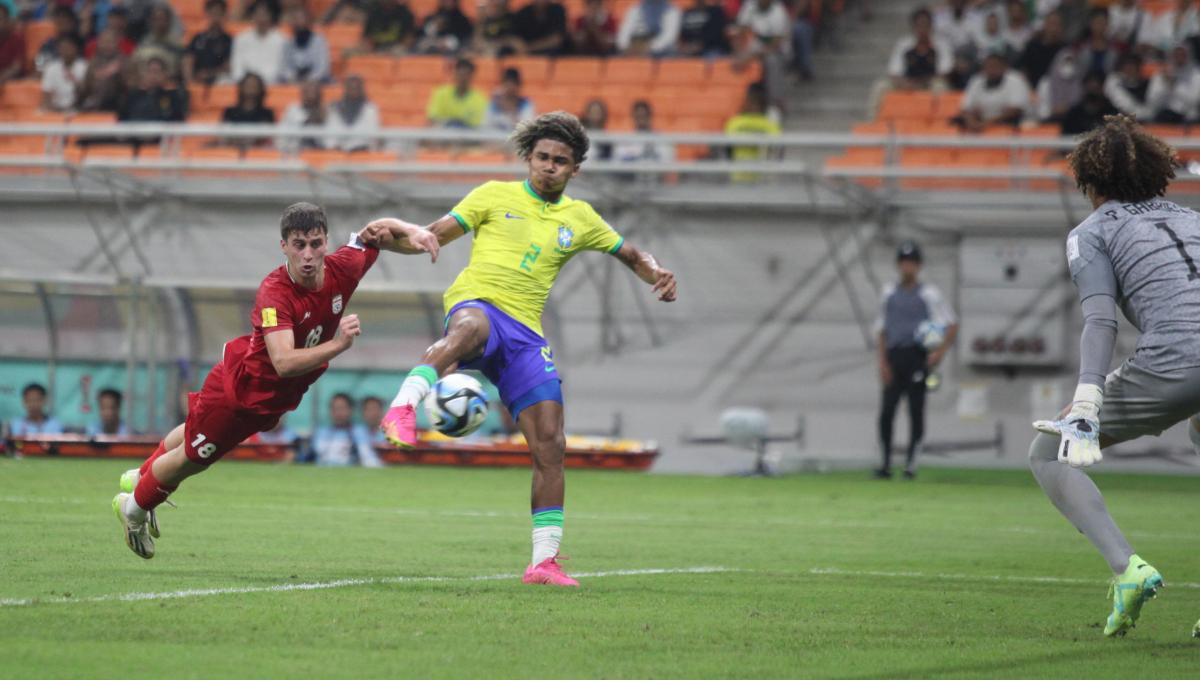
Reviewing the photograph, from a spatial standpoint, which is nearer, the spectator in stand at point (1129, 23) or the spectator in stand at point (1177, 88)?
the spectator in stand at point (1177, 88)

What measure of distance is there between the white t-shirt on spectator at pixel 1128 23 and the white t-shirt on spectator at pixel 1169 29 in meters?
0.09

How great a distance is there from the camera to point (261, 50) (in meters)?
24.0

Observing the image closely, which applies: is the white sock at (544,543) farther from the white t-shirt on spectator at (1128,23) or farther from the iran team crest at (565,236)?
the white t-shirt on spectator at (1128,23)

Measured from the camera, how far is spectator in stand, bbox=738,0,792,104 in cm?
2195

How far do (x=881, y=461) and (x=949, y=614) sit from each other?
11.2 m

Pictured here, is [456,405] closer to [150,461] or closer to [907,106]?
[150,461]

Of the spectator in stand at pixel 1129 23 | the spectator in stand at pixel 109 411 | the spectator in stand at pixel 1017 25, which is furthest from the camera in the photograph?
the spectator in stand at pixel 1017 25

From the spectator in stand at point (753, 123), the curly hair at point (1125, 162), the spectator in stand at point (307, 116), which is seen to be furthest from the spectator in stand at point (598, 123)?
the curly hair at point (1125, 162)

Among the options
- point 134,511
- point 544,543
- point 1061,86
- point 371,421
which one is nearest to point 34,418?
point 371,421

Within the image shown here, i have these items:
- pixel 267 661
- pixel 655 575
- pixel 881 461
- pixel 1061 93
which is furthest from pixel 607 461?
pixel 267 661

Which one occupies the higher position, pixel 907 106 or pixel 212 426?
pixel 907 106

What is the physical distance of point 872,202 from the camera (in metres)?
19.9

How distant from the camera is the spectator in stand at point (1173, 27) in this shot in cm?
2073

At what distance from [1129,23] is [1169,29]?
1.60ft
